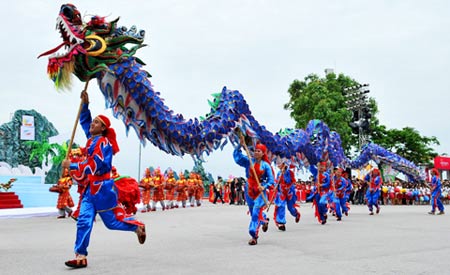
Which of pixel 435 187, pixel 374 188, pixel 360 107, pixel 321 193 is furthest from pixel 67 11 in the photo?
pixel 360 107

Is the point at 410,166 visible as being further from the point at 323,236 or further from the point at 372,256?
the point at 372,256

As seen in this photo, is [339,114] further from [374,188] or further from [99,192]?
[99,192]

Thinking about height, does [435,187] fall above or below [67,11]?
below

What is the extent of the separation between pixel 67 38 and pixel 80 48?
0.30 metres

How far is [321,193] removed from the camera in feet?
39.0

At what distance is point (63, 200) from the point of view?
1386cm

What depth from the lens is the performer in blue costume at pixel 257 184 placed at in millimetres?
7551

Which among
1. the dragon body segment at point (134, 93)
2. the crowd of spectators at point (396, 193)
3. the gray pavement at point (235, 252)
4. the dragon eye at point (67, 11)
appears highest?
the dragon eye at point (67, 11)

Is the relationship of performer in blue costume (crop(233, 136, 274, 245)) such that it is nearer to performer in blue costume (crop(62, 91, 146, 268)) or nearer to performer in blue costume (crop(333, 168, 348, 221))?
performer in blue costume (crop(62, 91, 146, 268))

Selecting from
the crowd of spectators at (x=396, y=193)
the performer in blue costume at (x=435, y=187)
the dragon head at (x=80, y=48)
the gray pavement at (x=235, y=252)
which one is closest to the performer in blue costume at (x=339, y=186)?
the performer in blue costume at (x=435, y=187)

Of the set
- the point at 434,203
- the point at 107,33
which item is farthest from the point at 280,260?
the point at 434,203

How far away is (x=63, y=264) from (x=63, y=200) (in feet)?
29.4

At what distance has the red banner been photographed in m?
35.2

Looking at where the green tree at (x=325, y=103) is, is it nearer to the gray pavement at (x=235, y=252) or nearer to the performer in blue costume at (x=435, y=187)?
the performer in blue costume at (x=435, y=187)
